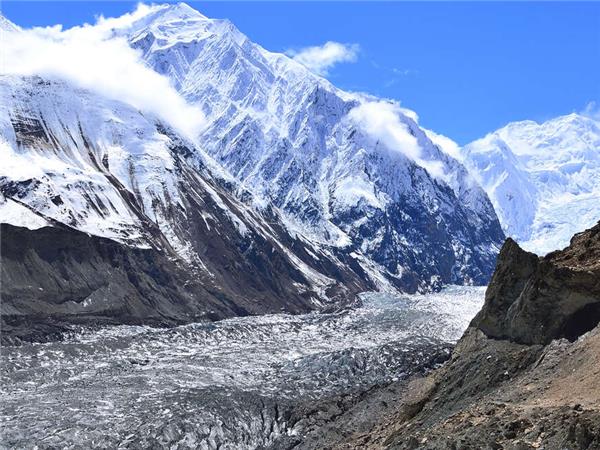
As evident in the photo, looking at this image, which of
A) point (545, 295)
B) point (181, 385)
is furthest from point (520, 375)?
point (181, 385)

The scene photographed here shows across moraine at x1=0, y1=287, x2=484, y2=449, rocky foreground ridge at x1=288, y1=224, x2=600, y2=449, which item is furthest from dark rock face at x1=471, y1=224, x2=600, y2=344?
moraine at x1=0, y1=287, x2=484, y2=449

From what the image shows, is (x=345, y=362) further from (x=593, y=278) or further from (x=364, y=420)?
(x=593, y=278)

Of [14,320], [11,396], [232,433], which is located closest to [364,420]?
[232,433]

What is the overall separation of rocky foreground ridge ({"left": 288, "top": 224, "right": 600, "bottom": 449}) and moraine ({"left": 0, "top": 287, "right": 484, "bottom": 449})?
51.2 feet

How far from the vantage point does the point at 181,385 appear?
13738 cm

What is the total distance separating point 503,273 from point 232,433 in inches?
1734

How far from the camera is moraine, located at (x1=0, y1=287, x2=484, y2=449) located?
347ft

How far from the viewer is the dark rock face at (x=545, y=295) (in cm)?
6519

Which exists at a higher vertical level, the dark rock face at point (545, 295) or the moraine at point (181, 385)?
the moraine at point (181, 385)

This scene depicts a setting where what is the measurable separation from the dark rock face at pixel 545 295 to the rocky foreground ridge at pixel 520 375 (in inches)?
3.3

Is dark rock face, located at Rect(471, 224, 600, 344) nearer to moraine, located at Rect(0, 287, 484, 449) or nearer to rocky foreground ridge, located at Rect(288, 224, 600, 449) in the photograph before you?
rocky foreground ridge, located at Rect(288, 224, 600, 449)

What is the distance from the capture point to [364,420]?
97938mm

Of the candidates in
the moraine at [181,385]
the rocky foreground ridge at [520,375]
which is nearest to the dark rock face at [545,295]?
the rocky foreground ridge at [520,375]

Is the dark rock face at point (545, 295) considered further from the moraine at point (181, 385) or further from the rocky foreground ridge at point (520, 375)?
the moraine at point (181, 385)
